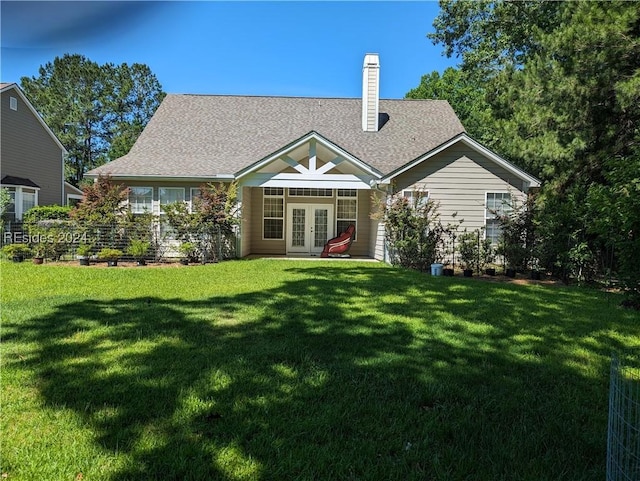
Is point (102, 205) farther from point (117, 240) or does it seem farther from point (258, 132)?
point (258, 132)

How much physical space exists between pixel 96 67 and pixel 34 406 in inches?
1905

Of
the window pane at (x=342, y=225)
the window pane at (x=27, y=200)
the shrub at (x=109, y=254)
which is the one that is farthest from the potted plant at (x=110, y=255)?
the window pane at (x=27, y=200)

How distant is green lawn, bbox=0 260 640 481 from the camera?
2.63 meters

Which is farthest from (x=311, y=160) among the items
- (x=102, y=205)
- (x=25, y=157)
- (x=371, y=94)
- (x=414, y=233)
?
(x=25, y=157)

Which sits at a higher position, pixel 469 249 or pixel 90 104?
pixel 90 104

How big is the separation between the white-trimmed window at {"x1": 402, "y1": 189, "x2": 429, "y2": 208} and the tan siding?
22 centimetres

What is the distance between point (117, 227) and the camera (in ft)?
43.1

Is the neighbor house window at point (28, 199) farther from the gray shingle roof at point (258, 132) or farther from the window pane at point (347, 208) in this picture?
the window pane at point (347, 208)

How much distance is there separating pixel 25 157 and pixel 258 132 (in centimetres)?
1177

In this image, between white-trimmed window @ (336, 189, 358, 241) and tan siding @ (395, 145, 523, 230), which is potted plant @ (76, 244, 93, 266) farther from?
tan siding @ (395, 145, 523, 230)

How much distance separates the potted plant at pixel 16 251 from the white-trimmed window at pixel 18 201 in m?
7.20

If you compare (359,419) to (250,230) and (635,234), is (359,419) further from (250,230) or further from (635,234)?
(250,230)

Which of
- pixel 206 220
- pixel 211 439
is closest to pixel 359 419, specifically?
pixel 211 439

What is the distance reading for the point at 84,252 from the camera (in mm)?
12453
